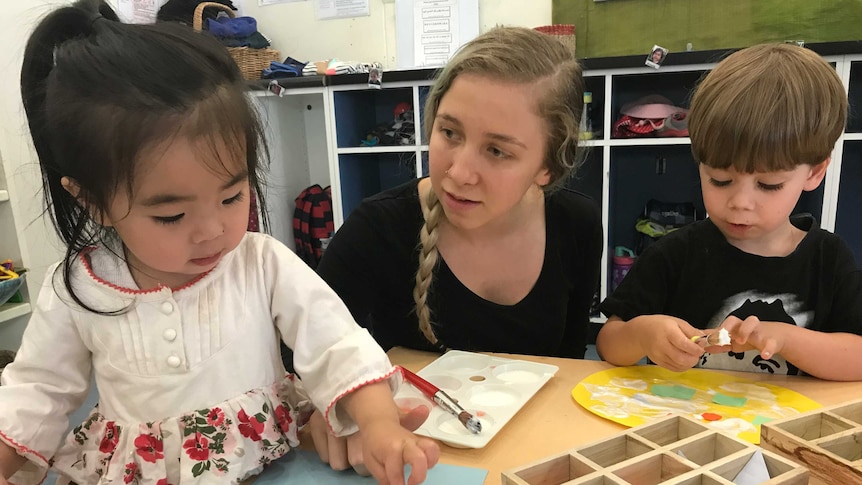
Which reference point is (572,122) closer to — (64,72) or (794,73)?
(794,73)

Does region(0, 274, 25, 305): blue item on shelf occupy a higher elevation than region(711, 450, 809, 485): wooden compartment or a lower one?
lower

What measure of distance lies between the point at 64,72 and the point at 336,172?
2187 millimetres

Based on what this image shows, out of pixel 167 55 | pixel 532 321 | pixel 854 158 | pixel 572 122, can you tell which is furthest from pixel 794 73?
pixel 854 158

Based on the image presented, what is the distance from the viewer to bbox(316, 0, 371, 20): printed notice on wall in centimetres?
294

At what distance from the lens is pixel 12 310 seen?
196cm

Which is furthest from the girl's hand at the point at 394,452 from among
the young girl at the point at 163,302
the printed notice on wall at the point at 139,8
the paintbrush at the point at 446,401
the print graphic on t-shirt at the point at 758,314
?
the printed notice on wall at the point at 139,8

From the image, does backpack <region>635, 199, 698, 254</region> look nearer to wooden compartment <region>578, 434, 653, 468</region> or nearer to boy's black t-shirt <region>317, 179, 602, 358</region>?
boy's black t-shirt <region>317, 179, 602, 358</region>

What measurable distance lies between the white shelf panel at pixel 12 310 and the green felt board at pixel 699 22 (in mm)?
2265

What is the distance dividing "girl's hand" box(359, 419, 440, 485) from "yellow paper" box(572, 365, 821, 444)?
26 centimetres

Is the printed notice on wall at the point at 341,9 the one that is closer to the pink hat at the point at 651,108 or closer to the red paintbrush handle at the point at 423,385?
the pink hat at the point at 651,108

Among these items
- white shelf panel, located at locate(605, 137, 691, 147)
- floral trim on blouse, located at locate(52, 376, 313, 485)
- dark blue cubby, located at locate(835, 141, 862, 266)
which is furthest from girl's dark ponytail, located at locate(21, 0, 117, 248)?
dark blue cubby, located at locate(835, 141, 862, 266)

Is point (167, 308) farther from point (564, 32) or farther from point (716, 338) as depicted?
point (564, 32)

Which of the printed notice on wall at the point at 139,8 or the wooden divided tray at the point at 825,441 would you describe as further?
the printed notice on wall at the point at 139,8

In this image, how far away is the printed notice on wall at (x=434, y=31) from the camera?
2.76 metres
